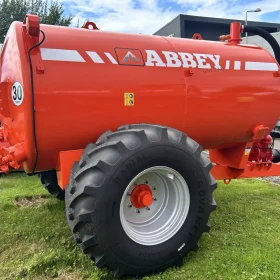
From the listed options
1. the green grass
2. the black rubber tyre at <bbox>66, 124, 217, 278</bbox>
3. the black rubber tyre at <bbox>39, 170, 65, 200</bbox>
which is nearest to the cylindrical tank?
the black rubber tyre at <bbox>66, 124, 217, 278</bbox>

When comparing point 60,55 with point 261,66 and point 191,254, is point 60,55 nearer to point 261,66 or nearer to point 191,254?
point 191,254

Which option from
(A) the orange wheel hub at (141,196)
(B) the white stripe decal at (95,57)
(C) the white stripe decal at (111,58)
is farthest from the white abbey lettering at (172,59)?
(A) the orange wheel hub at (141,196)

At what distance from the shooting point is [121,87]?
297 centimetres

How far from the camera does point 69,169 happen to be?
112 inches

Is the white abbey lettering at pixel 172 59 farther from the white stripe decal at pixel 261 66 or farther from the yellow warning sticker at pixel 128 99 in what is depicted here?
the white stripe decal at pixel 261 66

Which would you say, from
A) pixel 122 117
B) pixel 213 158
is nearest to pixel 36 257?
pixel 122 117

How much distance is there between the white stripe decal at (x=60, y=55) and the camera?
8.85 feet

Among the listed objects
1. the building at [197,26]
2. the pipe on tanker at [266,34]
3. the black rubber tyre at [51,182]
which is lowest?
the black rubber tyre at [51,182]

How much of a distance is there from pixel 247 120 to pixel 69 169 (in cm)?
203

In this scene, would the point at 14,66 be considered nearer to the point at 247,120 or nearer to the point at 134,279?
the point at 134,279

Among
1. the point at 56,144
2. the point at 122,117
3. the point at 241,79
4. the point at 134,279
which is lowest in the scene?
the point at 134,279

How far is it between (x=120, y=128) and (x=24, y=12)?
2450 cm

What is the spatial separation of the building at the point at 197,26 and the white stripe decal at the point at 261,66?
60.9 ft

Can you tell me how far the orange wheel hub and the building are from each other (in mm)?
20056
